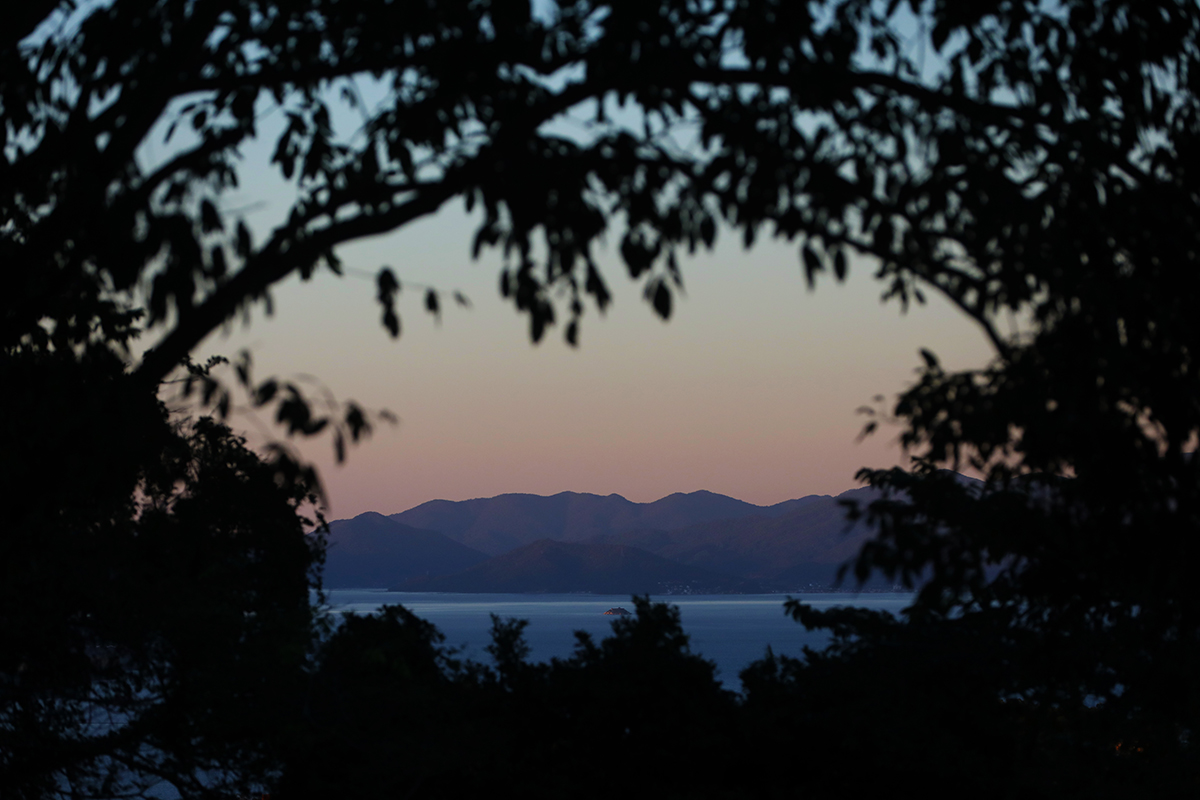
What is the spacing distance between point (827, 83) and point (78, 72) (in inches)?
184

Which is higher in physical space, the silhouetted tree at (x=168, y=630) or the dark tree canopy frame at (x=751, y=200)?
the dark tree canopy frame at (x=751, y=200)

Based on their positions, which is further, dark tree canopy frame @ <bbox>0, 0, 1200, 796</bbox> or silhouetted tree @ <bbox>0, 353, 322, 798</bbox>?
silhouetted tree @ <bbox>0, 353, 322, 798</bbox>

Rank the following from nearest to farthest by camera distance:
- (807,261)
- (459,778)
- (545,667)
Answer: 1. (807,261)
2. (459,778)
3. (545,667)

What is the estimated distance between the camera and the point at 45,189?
6.59 m

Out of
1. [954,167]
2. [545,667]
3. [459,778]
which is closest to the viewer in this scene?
[954,167]

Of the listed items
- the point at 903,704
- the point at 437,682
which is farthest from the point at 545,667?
the point at 903,704

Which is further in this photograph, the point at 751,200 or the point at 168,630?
the point at 168,630

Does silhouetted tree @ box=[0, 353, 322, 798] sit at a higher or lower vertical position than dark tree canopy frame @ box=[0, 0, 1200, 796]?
lower

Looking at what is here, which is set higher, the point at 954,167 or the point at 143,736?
the point at 954,167

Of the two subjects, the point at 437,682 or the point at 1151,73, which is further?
the point at 437,682

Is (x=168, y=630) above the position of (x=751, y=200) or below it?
below

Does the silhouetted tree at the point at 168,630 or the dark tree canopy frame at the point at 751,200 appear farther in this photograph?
the silhouetted tree at the point at 168,630

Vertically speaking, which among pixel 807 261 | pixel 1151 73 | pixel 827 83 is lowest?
pixel 807 261

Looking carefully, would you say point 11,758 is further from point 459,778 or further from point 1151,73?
point 1151,73
